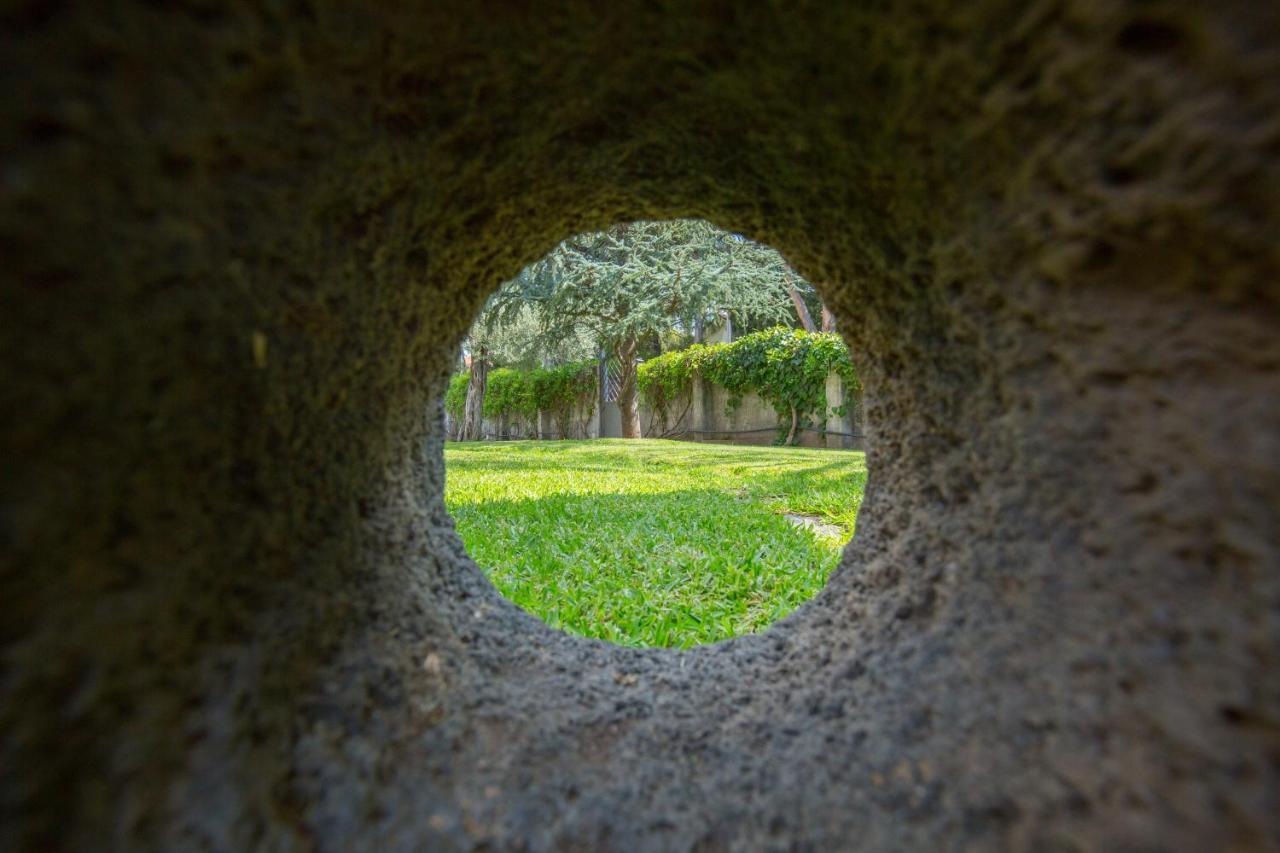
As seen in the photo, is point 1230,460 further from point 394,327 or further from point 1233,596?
point 394,327

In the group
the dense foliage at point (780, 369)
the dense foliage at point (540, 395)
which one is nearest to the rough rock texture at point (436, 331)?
the dense foliage at point (780, 369)

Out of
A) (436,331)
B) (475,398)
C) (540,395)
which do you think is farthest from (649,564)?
(540,395)

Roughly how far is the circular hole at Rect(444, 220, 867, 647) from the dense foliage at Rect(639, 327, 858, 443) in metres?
0.04

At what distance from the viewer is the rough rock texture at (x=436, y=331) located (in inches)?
22.0

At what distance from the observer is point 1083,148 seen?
68 cm

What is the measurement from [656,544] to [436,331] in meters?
2.67

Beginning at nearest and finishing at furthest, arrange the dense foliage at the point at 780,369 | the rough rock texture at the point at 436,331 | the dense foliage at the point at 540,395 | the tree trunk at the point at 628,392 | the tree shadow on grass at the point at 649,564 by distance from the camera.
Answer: the rough rock texture at the point at 436,331 < the tree shadow on grass at the point at 649,564 < the dense foliage at the point at 780,369 < the tree trunk at the point at 628,392 < the dense foliage at the point at 540,395

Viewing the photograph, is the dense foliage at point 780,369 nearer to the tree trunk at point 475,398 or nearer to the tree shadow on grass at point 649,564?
the tree trunk at point 475,398

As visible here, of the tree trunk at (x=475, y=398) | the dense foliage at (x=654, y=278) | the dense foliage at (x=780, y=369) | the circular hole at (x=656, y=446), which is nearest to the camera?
the circular hole at (x=656, y=446)

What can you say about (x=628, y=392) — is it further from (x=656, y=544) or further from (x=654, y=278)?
(x=656, y=544)

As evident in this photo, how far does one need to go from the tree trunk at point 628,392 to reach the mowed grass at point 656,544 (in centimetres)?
879

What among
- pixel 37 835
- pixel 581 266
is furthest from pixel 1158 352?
pixel 581 266

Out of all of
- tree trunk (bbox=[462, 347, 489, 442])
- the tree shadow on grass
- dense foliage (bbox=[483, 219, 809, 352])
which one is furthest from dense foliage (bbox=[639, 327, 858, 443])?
the tree shadow on grass

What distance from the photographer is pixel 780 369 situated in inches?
533
